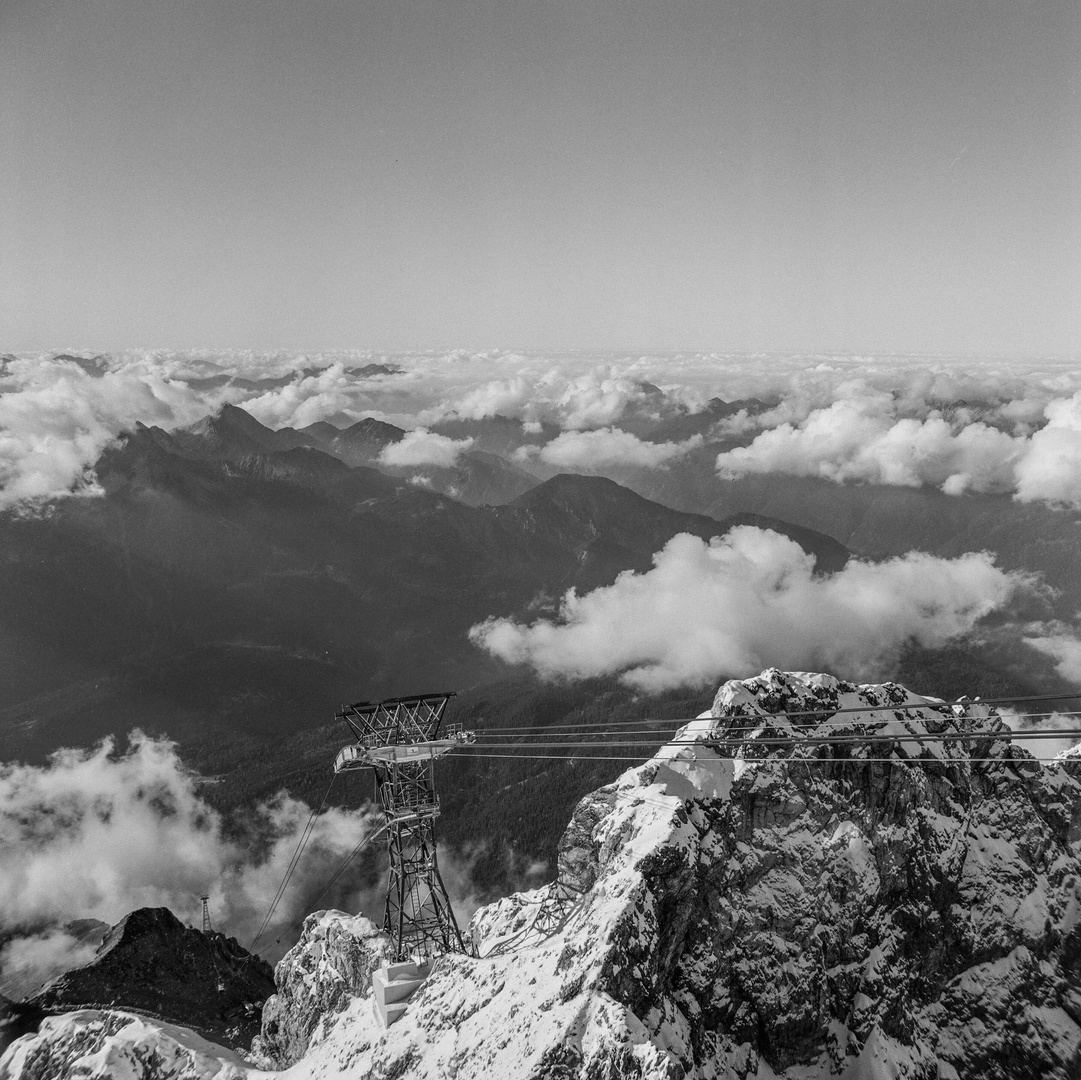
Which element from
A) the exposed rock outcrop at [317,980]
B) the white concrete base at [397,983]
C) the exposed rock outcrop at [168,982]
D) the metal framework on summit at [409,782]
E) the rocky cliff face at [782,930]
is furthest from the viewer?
the exposed rock outcrop at [168,982]

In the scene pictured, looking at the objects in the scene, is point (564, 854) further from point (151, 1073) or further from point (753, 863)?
point (151, 1073)

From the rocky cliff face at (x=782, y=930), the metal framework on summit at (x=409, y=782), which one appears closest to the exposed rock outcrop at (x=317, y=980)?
the rocky cliff face at (x=782, y=930)

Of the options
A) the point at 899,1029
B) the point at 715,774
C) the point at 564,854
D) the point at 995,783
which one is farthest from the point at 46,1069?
the point at 995,783

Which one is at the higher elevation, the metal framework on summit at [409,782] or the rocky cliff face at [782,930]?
the metal framework on summit at [409,782]

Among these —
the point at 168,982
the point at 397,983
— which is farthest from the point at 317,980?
the point at 168,982

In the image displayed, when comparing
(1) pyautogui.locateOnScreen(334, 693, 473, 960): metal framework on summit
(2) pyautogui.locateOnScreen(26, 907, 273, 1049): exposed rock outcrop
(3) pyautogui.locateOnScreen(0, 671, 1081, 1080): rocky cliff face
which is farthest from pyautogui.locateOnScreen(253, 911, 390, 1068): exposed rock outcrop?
(2) pyautogui.locateOnScreen(26, 907, 273, 1049): exposed rock outcrop

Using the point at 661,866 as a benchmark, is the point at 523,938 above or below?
below

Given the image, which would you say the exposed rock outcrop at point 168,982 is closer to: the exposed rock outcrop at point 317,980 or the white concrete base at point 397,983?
the exposed rock outcrop at point 317,980
